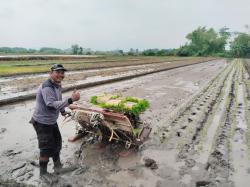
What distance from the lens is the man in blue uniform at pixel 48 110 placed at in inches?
152

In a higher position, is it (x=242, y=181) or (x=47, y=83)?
(x=47, y=83)

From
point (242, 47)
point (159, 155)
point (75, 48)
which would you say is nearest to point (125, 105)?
point (159, 155)

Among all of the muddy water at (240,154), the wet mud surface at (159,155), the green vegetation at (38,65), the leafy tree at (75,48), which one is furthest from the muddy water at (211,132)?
the leafy tree at (75,48)

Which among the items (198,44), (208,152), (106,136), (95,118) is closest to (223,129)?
(208,152)

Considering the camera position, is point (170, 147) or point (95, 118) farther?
point (170, 147)

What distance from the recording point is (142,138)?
5496 mm

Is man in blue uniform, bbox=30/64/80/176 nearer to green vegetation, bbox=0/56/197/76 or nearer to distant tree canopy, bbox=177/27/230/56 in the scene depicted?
green vegetation, bbox=0/56/197/76

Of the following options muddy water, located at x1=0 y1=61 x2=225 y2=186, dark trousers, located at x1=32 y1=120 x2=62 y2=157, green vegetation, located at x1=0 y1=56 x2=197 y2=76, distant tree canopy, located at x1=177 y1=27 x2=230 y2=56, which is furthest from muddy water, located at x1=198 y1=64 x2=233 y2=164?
distant tree canopy, located at x1=177 y1=27 x2=230 y2=56

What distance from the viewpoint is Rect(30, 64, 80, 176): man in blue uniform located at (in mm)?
3850

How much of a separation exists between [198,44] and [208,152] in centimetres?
9915

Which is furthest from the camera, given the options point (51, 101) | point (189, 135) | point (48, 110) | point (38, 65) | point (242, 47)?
point (242, 47)

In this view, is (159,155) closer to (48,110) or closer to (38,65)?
(48,110)

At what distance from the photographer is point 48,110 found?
4055 millimetres

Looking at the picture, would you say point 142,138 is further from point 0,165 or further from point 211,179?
point 0,165
